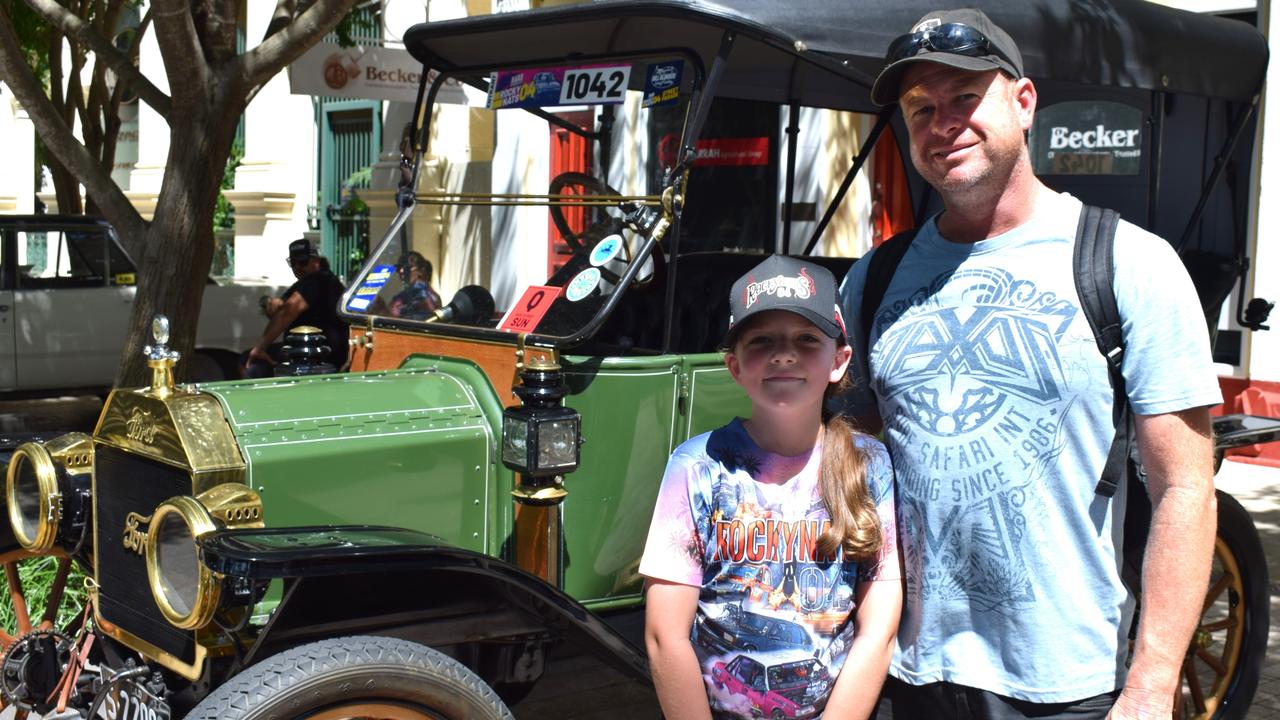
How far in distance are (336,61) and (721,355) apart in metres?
7.13

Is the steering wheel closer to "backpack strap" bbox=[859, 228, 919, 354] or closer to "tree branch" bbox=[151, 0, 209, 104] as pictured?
"backpack strap" bbox=[859, 228, 919, 354]

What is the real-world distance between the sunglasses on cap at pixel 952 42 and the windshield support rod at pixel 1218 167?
2757mm

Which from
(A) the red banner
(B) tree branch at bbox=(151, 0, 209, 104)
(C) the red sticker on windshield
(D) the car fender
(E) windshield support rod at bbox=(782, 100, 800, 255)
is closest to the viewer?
(D) the car fender

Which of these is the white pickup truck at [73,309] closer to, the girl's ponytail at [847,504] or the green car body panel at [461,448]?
the green car body panel at [461,448]

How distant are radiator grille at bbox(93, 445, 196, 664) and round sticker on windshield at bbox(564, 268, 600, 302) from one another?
122 cm

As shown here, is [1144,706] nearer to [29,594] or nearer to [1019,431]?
[1019,431]

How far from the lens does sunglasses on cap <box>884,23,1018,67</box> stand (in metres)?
2.28

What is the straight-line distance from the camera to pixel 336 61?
1023 cm

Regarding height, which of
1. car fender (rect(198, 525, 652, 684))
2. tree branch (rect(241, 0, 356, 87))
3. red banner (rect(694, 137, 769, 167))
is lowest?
car fender (rect(198, 525, 652, 684))

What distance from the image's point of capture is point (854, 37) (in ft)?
12.5

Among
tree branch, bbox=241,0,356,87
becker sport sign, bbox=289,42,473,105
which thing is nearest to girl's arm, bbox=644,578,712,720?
tree branch, bbox=241,0,356,87

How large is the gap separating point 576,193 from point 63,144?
374 centimetres

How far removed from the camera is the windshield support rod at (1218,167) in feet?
15.7

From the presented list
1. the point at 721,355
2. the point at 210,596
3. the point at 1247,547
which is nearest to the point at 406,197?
the point at 721,355
